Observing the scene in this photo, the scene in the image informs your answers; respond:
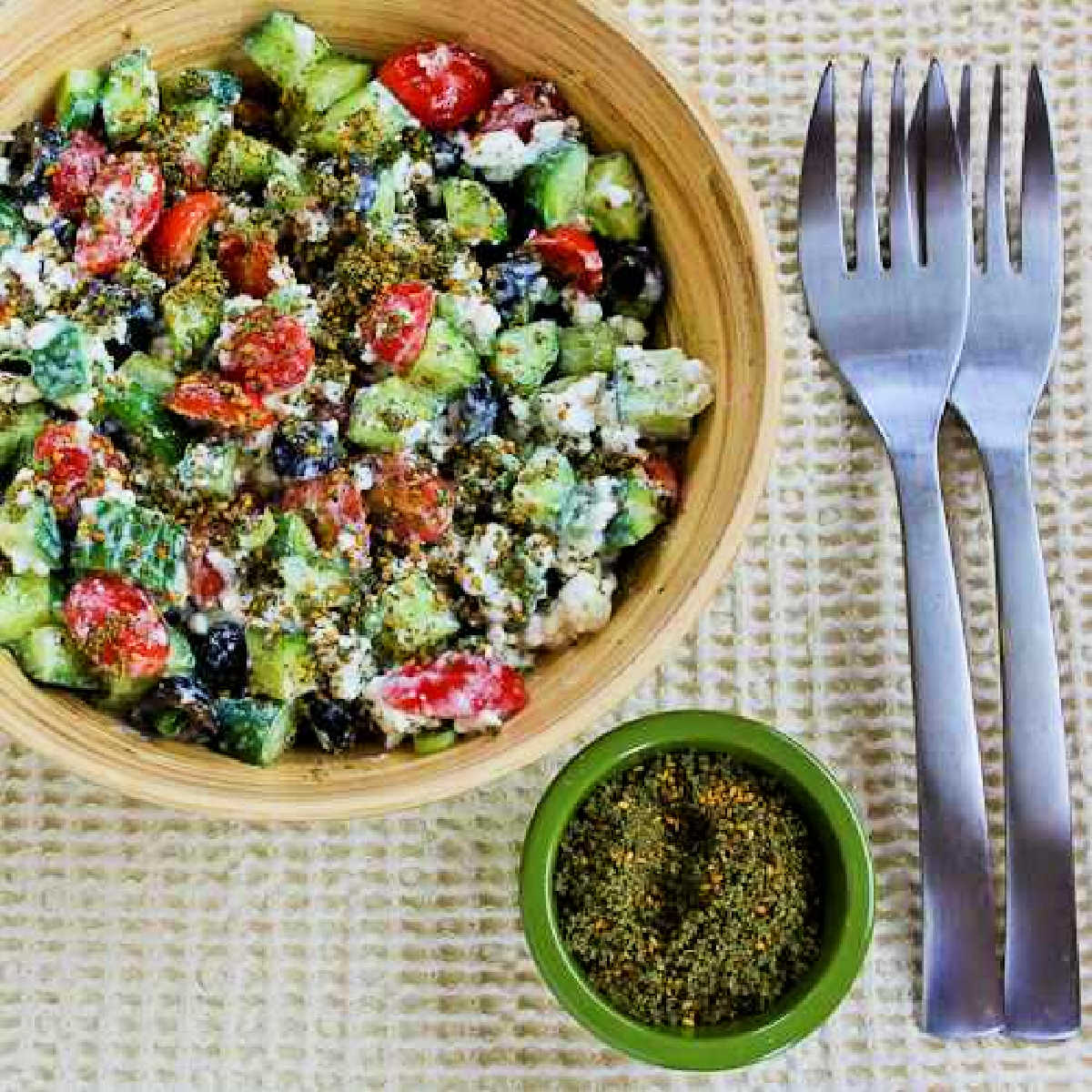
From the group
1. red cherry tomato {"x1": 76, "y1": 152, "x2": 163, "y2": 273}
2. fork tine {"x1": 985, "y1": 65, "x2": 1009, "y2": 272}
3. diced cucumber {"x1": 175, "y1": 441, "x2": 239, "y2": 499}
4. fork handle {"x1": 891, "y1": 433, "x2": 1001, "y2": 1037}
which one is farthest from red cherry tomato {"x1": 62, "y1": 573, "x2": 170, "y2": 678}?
fork tine {"x1": 985, "y1": 65, "x2": 1009, "y2": 272}

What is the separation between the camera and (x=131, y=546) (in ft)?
4.63

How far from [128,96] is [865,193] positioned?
2.46 ft

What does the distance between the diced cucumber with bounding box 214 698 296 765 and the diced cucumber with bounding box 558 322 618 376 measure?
0.41 meters

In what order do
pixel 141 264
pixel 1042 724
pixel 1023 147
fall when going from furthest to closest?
pixel 1023 147 < pixel 1042 724 < pixel 141 264

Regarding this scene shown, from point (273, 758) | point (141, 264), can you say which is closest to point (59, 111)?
point (141, 264)

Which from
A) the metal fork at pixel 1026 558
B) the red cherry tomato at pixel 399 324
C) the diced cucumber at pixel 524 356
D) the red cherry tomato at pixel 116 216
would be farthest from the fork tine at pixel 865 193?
the red cherry tomato at pixel 116 216

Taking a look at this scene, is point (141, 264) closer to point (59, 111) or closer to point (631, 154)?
point (59, 111)

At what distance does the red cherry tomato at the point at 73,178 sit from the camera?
1524mm

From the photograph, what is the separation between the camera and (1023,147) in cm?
174

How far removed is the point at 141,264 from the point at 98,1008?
2.46 feet

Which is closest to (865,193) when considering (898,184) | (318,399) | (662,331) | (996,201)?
(898,184)

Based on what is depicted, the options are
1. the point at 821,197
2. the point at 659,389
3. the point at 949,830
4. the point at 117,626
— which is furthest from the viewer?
the point at 821,197

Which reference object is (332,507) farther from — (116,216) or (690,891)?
(690,891)

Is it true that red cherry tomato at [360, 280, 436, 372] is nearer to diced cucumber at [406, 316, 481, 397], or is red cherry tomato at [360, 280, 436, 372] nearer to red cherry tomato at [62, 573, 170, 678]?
diced cucumber at [406, 316, 481, 397]
